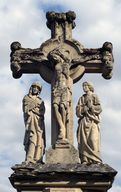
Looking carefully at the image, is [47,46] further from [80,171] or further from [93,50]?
[80,171]

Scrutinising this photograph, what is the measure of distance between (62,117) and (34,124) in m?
0.63

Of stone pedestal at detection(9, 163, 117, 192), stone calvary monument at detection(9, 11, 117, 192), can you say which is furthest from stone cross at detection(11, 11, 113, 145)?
stone pedestal at detection(9, 163, 117, 192)

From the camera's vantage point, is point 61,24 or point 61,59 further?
point 61,24

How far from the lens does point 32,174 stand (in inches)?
492

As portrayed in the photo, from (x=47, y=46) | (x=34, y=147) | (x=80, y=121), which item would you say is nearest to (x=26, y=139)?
(x=34, y=147)

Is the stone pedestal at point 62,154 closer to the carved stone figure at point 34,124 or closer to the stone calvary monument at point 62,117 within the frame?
the stone calvary monument at point 62,117

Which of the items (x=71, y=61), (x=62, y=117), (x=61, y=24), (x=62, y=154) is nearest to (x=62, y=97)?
(x=62, y=117)

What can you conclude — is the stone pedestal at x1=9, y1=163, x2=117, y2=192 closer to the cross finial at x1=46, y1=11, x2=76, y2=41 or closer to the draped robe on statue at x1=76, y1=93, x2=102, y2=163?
the draped robe on statue at x1=76, y1=93, x2=102, y2=163

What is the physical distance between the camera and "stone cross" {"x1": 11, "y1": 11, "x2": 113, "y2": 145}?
13.9 metres

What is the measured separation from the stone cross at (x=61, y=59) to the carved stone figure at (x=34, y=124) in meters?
0.37

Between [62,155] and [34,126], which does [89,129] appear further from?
[34,126]

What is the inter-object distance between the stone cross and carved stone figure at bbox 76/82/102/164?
1.06ft

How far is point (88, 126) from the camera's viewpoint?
13.3 meters

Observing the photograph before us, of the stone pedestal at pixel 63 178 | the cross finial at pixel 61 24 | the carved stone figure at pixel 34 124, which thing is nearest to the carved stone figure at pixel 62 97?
the carved stone figure at pixel 34 124
